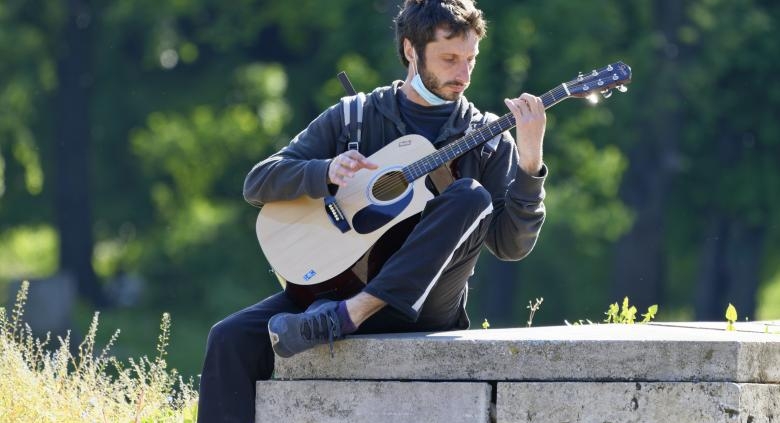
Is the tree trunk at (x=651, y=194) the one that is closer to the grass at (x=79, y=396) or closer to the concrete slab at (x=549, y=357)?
the grass at (x=79, y=396)

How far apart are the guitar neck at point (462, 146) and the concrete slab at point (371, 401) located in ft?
2.70

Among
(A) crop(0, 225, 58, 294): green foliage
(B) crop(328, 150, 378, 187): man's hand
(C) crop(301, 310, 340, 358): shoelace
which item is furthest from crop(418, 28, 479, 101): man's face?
(A) crop(0, 225, 58, 294): green foliage

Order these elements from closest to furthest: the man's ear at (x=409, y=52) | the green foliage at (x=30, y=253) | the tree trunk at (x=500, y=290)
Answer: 1. the man's ear at (x=409, y=52)
2. the tree trunk at (x=500, y=290)
3. the green foliage at (x=30, y=253)

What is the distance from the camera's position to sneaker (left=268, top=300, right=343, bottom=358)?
574 cm

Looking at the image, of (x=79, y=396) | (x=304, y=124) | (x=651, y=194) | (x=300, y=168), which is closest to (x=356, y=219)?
(x=300, y=168)

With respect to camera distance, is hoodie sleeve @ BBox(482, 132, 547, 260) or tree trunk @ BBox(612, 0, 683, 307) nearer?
hoodie sleeve @ BBox(482, 132, 547, 260)

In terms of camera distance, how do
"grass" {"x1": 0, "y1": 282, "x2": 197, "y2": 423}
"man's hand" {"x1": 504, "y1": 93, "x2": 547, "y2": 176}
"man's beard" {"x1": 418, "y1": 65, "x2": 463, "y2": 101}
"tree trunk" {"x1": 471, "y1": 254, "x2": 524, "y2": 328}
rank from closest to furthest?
"man's hand" {"x1": 504, "y1": 93, "x2": 547, "y2": 176}
"man's beard" {"x1": 418, "y1": 65, "x2": 463, "y2": 101}
"grass" {"x1": 0, "y1": 282, "x2": 197, "y2": 423}
"tree trunk" {"x1": 471, "y1": 254, "x2": 524, "y2": 328}

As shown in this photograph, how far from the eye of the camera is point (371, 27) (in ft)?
79.3

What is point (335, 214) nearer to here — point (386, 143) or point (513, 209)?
point (386, 143)

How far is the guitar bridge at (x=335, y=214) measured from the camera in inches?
245

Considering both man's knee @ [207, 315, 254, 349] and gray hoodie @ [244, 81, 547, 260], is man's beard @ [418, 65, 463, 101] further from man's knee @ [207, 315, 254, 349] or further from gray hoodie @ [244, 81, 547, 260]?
man's knee @ [207, 315, 254, 349]

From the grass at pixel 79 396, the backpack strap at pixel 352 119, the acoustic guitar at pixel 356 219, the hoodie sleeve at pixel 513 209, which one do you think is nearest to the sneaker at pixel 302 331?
the acoustic guitar at pixel 356 219

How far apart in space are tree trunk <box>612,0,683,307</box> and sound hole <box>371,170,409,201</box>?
1818 centimetres

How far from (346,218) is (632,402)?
1286mm
